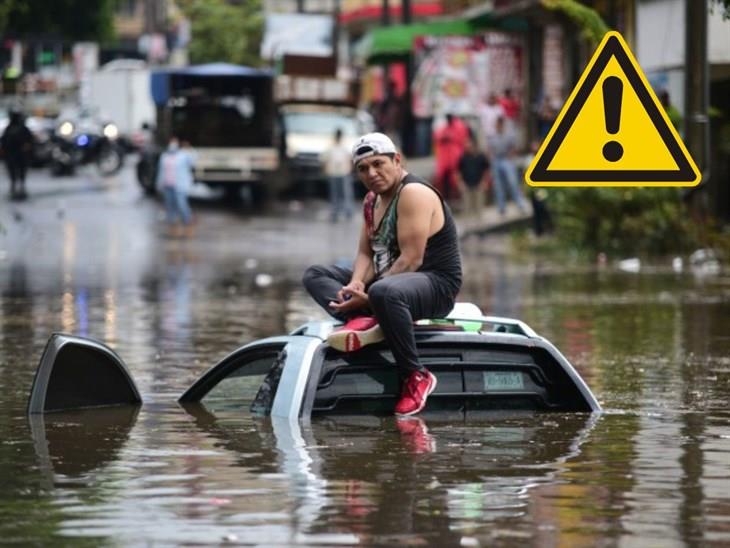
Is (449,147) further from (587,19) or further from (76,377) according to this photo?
(76,377)

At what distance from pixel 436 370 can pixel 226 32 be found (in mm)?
76899

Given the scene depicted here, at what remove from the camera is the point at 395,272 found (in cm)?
1112

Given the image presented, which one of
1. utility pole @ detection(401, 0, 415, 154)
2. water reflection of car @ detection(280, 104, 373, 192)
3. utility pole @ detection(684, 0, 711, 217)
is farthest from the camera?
utility pole @ detection(401, 0, 415, 154)

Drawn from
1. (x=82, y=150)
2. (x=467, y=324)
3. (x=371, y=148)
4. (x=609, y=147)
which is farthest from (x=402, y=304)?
(x=82, y=150)

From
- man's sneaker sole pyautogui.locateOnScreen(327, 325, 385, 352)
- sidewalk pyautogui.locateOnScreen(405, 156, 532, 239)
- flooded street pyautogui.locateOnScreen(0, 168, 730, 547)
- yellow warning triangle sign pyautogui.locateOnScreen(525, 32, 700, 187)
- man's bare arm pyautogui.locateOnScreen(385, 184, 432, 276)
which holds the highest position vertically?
yellow warning triangle sign pyautogui.locateOnScreen(525, 32, 700, 187)

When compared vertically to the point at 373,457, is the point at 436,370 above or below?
above

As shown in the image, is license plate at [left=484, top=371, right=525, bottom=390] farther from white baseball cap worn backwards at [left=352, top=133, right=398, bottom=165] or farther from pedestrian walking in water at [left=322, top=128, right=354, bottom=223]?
pedestrian walking in water at [left=322, top=128, right=354, bottom=223]

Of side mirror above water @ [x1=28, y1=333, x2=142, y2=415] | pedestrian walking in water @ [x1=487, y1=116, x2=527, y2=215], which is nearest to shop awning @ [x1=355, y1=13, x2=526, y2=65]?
pedestrian walking in water @ [x1=487, y1=116, x2=527, y2=215]

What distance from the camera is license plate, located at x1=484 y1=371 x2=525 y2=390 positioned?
1098 centimetres

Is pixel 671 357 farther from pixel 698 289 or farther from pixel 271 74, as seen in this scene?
pixel 271 74

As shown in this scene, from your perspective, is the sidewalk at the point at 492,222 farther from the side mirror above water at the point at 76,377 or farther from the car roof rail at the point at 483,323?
the car roof rail at the point at 483,323

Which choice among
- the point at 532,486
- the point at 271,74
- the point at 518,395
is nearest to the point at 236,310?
the point at 518,395

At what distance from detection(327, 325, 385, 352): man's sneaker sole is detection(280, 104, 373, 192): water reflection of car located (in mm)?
34983

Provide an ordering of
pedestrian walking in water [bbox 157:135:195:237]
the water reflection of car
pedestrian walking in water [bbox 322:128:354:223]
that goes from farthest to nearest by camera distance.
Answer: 1. the water reflection of car
2. pedestrian walking in water [bbox 322:128:354:223]
3. pedestrian walking in water [bbox 157:135:195:237]
